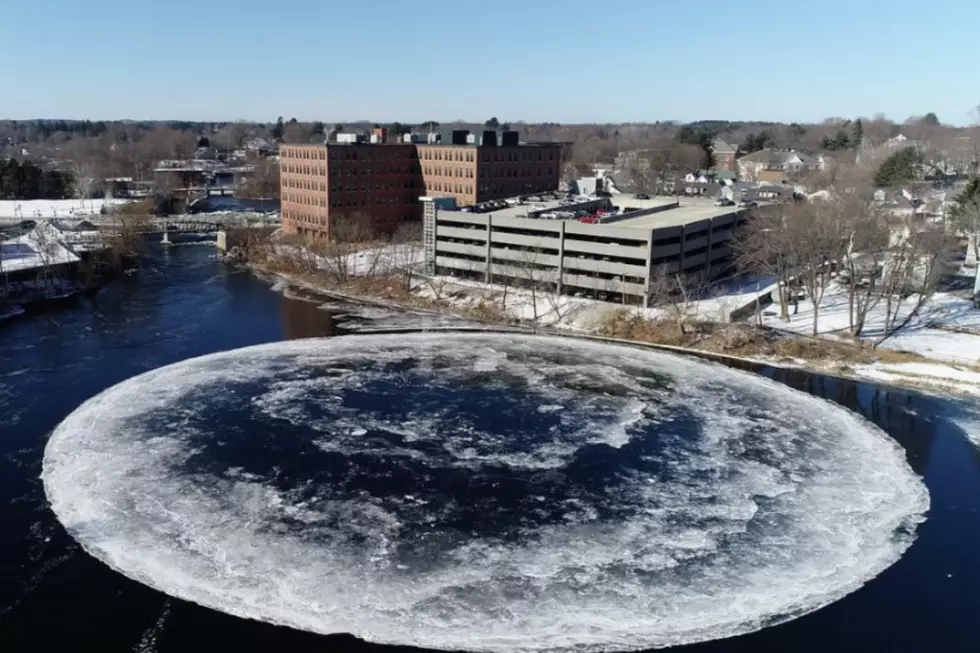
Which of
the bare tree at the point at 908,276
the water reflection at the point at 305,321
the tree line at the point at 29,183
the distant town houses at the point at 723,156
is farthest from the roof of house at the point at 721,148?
the tree line at the point at 29,183

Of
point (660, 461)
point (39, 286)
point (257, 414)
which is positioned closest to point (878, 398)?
point (660, 461)

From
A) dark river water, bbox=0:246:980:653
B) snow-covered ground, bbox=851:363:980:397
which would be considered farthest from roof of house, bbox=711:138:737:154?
dark river water, bbox=0:246:980:653

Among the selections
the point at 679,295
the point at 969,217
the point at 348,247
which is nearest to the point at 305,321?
the point at 348,247

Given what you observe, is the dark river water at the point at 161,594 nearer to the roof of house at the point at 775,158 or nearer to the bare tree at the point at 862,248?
the bare tree at the point at 862,248

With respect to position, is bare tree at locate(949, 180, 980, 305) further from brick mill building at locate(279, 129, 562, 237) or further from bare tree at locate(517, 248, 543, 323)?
brick mill building at locate(279, 129, 562, 237)

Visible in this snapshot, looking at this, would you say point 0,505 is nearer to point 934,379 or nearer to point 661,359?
point 661,359

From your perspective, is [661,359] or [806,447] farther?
[661,359]

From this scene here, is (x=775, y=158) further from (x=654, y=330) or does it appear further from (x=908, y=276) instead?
(x=654, y=330)
